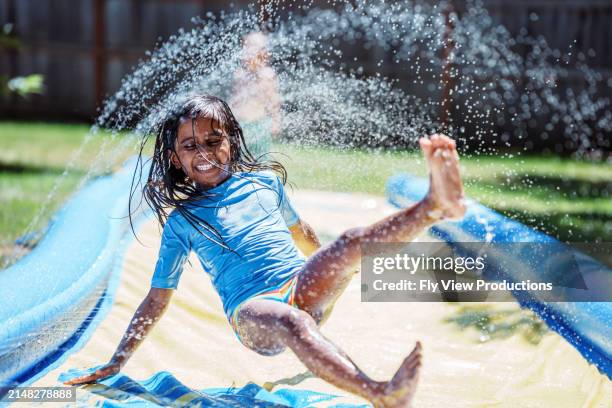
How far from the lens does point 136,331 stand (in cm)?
254

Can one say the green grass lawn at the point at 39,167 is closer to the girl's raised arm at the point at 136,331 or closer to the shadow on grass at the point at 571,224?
the girl's raised arm at the point at 136,331

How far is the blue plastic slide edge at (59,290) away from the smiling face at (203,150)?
0.73 m

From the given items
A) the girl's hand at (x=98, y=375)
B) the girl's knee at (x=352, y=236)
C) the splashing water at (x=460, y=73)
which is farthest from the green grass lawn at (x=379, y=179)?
the girl's knee at (x=352, y=236)

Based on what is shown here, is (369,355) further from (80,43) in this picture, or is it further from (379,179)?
(80,43)

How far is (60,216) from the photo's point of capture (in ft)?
14.1

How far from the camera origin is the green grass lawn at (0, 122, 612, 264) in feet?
17.5

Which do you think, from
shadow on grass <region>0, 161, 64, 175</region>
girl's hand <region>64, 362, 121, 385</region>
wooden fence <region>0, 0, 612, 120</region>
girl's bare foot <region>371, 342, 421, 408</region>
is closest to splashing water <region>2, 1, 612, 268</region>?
shadow on grass <region>0, 161, 64, 175</region>

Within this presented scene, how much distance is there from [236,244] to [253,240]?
0.18ft

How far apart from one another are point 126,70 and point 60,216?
657 centimetres

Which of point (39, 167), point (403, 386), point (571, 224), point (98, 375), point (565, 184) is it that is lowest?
point (39, 167)

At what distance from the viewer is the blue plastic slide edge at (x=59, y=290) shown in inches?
Answer: 105

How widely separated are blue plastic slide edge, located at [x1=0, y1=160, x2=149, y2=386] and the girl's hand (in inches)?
7.8

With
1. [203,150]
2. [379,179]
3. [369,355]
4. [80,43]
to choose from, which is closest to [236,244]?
[203,150]

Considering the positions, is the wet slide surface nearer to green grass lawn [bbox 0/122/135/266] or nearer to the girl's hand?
the girl's hand
